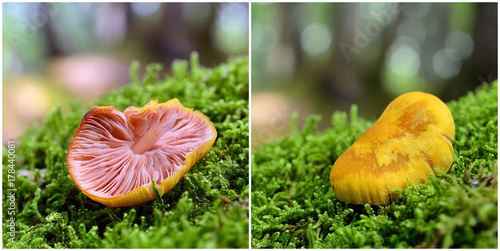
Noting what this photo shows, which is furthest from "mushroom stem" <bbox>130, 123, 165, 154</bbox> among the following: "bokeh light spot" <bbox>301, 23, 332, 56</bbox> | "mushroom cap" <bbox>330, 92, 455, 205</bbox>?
"bokeh light spot" <bbox>301, 23, 332, 56</bbox>

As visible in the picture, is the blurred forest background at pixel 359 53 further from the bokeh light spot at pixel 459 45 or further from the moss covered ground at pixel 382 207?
the moss covered ground at pixel 382 207

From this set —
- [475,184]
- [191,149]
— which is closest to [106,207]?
[191,149]

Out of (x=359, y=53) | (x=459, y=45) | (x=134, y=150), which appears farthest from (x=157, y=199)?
(x=459, y=45)

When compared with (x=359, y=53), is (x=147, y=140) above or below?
below

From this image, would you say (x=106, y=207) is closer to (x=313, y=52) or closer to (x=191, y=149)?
(x=191, y=149)

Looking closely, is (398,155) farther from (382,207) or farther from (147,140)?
(147,140)
